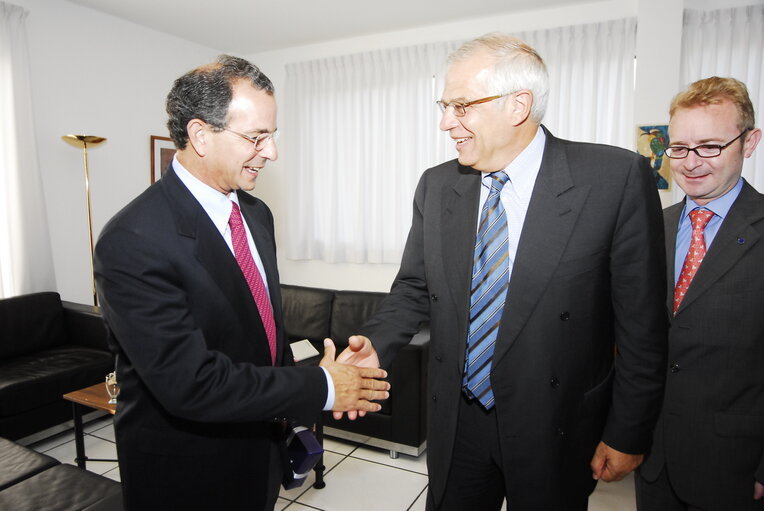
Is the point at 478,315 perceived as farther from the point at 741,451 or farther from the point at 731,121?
the point at 731,121

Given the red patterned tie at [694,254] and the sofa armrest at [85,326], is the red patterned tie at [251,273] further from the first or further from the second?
the sofa armrest at [85,326]

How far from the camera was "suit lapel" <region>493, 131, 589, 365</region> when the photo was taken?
1291mm

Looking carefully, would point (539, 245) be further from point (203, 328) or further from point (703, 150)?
point (203, 328)

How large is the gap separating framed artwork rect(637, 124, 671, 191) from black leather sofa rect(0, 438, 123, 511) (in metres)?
4.04

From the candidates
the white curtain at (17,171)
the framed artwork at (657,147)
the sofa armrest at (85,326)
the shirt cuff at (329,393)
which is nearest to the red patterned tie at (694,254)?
the shirt cuff at (329,393)

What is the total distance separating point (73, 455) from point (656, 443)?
3412 mm

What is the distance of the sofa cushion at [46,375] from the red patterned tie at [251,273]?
2.60 m

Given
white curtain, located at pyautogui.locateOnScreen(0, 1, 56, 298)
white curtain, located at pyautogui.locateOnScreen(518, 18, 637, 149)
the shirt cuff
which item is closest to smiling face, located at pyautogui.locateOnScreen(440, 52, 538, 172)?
the shirt cuff

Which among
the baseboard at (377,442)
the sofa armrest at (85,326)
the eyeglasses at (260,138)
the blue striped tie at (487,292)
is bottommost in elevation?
the baseboard at (377,442)

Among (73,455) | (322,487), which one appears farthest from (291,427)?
(73,455)

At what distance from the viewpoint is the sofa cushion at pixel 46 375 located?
3.10 m

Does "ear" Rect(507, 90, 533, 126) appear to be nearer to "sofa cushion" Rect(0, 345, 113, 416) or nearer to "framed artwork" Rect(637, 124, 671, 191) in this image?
"framed artwork" Rect(637, 124, 671, 191)

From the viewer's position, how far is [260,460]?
144 cm

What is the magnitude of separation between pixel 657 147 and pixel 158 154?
178 inches
